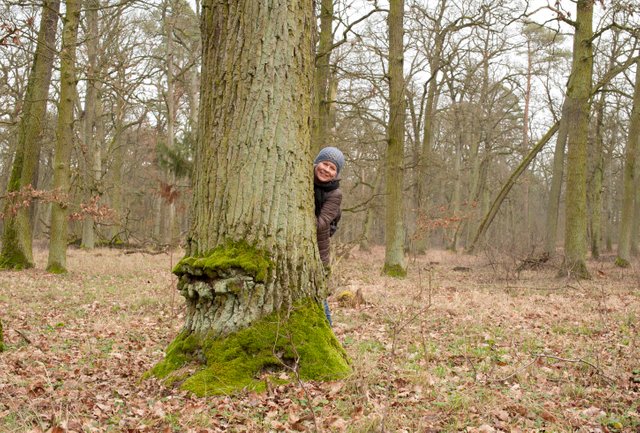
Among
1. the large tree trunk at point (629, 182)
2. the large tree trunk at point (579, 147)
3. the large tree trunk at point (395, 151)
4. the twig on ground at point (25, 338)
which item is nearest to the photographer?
the twig on ground at point (25, 338)

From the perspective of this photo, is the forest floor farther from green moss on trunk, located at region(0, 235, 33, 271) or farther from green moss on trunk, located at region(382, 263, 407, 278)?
green moss on trunk, located at region(382, 263, 407, 278)

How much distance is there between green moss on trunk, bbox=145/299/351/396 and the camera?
3.53 metres

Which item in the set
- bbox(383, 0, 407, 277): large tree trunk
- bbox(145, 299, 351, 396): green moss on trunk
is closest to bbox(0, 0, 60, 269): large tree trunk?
bbox(383, 0, 407, 277): large tree trunk

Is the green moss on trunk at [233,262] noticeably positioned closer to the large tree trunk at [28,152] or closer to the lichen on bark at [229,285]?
the lichen on bark at [229,285]

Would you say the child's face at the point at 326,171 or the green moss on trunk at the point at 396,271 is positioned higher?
the child's face at the point at 326,171

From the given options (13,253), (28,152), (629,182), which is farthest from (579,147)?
(13,253)

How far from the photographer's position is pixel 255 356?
362cm

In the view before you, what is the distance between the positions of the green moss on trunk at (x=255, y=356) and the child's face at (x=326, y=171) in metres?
1.31

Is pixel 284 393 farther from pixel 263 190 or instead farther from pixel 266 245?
pixel 263 190

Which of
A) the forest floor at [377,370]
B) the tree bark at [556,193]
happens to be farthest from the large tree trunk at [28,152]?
the tree bark at [556,193]

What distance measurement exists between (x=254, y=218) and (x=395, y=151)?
982cm

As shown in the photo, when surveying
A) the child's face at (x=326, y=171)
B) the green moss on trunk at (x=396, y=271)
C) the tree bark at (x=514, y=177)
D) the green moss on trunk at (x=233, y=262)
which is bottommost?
the green moss on trunk at (x=396, y=271)

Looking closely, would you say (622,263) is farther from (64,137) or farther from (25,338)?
(25,338)

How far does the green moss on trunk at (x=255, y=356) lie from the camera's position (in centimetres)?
353
